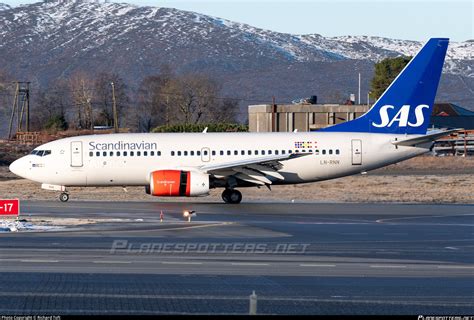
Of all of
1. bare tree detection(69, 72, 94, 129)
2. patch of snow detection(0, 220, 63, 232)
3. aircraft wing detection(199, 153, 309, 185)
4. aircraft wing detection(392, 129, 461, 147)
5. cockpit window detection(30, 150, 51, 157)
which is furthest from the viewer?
bare tree detection(69, 72, 94, 129)

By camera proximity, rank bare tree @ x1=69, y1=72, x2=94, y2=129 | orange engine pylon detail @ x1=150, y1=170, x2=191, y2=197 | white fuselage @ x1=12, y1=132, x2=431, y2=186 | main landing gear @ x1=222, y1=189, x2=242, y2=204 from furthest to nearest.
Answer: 1. bare tree @ x1=69, y1=72, x2=94, y2=129
2. white fuselage @ x1=12, y1=132, x2=431, y2=186
3. main landing gear @ x1=222, y1=189, x2=242, y2=204
4. orange engine pylon detail @ x1=150, y1=170, x2=191, y2=197

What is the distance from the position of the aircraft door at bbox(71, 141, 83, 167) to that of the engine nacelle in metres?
3.74

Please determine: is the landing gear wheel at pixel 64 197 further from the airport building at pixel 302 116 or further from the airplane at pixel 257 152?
the airport building at pixel 302 116

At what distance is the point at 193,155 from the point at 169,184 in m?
2.89

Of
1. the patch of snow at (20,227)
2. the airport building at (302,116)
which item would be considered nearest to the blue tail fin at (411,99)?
the patch of snow at (20,227)

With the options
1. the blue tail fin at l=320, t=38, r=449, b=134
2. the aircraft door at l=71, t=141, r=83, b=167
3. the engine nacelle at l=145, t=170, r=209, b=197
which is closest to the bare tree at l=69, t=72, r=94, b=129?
the aircraft door at l=71, t=141, r=83, b=167

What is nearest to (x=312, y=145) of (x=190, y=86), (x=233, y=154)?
(x=233, y=154)

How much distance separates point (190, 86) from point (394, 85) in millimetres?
95131

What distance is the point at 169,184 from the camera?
132 feet

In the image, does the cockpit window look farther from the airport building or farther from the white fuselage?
the airport building

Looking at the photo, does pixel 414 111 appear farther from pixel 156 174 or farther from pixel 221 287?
pixel 221 287

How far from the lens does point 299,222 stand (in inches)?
1320

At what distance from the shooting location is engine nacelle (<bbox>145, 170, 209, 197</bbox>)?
4019cm

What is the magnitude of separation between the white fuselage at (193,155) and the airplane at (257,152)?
4cm
